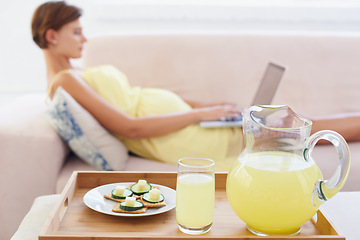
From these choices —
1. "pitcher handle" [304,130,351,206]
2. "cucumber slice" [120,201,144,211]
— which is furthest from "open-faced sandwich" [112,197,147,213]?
"pitcher handle" [304,130,351,206]

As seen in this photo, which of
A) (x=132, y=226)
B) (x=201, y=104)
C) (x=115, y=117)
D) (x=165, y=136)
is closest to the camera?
(x=132, y=226)

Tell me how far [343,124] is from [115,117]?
0.99 metres

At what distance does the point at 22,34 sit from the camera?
3498 millimetres

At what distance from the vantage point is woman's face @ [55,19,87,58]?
209 cm

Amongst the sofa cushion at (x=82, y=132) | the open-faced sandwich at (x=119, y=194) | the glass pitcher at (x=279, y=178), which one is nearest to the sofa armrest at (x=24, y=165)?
the sofa cushion at (x=82, y=132)

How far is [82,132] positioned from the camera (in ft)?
6.02

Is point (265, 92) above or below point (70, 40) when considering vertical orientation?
below

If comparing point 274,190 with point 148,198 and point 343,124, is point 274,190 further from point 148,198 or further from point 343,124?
point 343,124

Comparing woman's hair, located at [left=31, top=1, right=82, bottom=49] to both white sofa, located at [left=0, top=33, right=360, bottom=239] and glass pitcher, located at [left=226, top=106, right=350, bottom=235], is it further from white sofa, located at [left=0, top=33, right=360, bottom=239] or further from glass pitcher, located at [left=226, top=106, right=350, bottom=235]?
glass pitcher, located at [left=226, top=106, right=350, bottom=235]

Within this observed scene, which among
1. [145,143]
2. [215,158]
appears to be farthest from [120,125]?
[215,158]

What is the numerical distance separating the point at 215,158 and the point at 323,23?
1859 millimetres

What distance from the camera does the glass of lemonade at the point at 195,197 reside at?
A: 0.96m

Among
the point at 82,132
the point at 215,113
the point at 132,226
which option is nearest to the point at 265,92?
the point at 215,113

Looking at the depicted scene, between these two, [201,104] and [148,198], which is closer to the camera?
[148,198]
